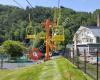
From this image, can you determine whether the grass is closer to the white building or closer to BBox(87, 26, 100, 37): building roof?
the white building

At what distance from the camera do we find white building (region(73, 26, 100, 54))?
90.6m

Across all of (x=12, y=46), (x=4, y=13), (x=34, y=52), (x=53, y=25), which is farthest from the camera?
(x=4, y=13)

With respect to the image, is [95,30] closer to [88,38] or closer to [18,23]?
[88,38]

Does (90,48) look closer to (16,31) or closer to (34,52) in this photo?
(34,52)

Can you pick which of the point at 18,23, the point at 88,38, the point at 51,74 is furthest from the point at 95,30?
the point at 51,74

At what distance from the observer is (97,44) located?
298ft

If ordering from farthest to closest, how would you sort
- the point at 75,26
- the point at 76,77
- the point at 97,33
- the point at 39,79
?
the point at 75,26 < the point at 97,33 < the point at 39,79 < the point at 76,77

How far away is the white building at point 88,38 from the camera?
3567 inches

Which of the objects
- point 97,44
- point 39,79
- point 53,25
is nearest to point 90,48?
point 97,44

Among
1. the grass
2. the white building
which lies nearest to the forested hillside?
the white building

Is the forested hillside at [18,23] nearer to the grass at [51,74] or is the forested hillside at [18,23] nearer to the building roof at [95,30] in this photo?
the building roof at [95,30]

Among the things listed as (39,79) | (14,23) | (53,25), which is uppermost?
(14,23)

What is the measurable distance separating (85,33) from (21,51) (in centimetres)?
3368

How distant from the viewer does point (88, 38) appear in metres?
97.9
